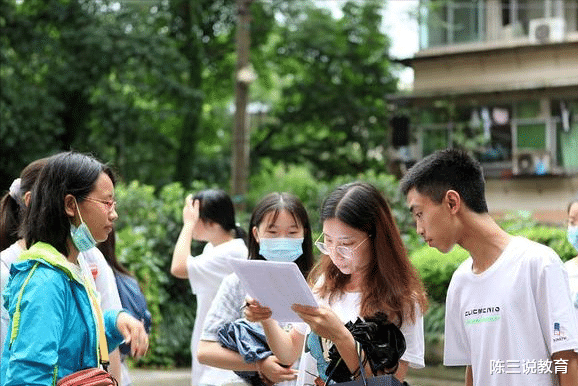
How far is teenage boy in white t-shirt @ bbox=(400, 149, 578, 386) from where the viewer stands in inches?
157

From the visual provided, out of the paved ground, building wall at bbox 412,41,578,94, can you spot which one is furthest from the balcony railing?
the paved ground

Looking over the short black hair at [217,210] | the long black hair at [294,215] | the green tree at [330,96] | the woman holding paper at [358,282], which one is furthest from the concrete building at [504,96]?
the woman holding paper at [358,282]

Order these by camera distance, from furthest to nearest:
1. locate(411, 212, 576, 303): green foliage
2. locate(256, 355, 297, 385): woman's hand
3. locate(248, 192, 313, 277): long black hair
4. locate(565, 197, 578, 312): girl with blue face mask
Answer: locate(411, 212, 576, 303): green foliage
locate(565, 197, 578, 312): girl with blue face mask
locate(248, 192, 313, 277): long black hair
locate(256, 355, 297, 385): woman's hand

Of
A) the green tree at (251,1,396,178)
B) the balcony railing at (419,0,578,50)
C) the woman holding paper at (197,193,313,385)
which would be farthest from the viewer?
the green tree at (251,1,396,178)

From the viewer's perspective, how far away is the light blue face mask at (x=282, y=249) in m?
5.29

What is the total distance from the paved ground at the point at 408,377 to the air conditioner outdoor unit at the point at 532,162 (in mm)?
14989

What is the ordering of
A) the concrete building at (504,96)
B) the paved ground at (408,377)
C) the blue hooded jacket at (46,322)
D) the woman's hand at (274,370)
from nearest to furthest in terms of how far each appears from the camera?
1. the blue hooded jacket at (46,322)
2. the woman's hand at (274,370)
3. the paved ground at (408,377)
4. the concrete building at (504,96)

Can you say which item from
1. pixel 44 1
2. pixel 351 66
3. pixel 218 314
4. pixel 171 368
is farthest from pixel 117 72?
pixel 218 314

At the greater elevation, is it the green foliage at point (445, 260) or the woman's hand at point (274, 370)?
the woman's hand at point (274, 370)

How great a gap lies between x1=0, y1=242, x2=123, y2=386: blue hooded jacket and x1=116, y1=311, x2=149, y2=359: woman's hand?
0.82 feet

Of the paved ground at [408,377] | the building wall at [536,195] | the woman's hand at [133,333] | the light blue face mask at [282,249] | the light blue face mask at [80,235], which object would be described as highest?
the light blue face mask at [80,235]

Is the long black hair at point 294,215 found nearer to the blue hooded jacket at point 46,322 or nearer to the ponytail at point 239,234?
the blue hooded jacket at point 46,322

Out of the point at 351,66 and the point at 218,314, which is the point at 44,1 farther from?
the point at 218,314

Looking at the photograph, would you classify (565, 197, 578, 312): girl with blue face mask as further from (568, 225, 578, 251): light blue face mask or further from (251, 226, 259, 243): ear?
(251, 226, 259, 243): ear
